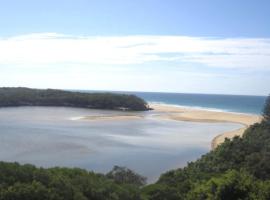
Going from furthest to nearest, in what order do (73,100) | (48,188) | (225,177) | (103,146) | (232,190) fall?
(73,100)
(103,146)
(225,177)
(232,190)
(48,188)

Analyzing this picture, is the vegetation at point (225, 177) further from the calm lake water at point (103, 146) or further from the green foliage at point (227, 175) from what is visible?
the calm lake water at point (103, 146)

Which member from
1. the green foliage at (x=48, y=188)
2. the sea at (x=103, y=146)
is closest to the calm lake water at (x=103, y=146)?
the sea at (x=103, y=146)

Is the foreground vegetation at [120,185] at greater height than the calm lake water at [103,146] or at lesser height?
greater

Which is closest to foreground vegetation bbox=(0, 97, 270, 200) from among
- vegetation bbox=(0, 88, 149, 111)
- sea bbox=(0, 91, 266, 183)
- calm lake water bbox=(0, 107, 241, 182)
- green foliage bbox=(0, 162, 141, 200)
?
green foliage bbox=(0, 162, 141, 200)

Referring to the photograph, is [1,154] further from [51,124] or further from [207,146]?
[51,124]

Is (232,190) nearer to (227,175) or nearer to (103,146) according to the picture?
(227,175)

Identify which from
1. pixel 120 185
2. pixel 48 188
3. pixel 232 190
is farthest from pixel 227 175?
pixel 48 188

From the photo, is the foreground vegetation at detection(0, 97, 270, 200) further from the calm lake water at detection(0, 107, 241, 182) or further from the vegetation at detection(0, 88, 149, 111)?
the vegetation at detection(0, 88, 149, 111)
